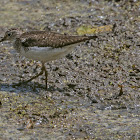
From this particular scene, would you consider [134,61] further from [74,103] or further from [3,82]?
[3,82]

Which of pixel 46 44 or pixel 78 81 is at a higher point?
pixel 46 44

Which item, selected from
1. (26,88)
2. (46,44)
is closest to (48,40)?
(46,44)

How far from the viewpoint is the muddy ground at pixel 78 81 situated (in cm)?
593

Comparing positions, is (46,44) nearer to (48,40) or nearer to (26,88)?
(48,40)

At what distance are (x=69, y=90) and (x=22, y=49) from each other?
1.23 meters

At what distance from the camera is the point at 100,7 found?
10953 millimetres

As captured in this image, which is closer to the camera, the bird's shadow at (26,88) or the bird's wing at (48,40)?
the bird's wing at (48,40)

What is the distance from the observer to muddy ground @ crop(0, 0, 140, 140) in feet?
19.5

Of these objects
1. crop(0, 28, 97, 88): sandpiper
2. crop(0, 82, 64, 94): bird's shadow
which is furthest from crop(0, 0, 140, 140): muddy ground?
crop(0, 28, 97, 88): sandpiper

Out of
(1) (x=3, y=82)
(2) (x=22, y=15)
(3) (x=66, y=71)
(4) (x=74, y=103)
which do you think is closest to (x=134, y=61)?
(3) (x=66, y=71)

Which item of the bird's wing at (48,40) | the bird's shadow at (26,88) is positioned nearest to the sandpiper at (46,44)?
the bird's wing at (48,40)

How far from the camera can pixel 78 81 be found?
7.47m

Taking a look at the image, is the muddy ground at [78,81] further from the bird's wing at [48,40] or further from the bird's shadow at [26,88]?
the bird's wing at [48,40]

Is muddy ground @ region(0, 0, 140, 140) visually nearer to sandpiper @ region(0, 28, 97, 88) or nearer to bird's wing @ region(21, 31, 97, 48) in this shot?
sandpiper @ region(0, 28, 97, 88)
